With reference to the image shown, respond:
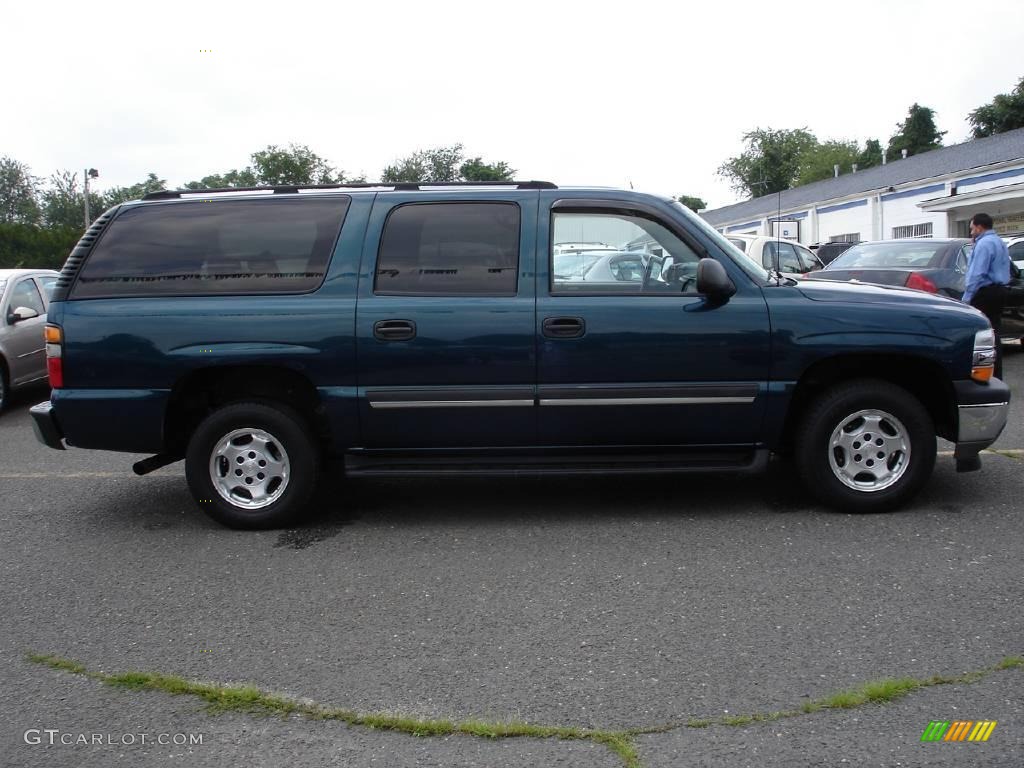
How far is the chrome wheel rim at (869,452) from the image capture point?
521 centimetres

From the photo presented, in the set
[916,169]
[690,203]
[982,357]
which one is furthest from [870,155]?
[982,357]

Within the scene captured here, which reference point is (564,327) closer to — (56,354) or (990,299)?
(56,354)

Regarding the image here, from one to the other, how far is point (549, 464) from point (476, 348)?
2.60 ft

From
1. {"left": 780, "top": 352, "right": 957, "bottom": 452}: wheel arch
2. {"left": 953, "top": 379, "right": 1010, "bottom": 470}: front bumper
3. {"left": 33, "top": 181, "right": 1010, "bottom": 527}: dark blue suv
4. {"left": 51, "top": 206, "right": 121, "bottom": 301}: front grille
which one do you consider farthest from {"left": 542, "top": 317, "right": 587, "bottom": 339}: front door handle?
{"left": 51, "top": 206, "right": 121, "bottom": 301}: front grille

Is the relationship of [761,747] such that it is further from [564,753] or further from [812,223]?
[812,223]

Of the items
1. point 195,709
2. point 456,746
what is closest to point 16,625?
point 195,709

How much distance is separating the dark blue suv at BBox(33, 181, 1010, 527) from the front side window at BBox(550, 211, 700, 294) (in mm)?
13

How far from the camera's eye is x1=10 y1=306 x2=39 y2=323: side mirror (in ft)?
33.6

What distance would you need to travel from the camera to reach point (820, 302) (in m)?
5.14

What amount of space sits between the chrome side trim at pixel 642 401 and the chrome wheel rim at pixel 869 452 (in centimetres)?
64

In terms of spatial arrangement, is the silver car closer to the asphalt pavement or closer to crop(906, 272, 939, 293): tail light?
the asphalt pavement

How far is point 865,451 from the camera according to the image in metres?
5.25

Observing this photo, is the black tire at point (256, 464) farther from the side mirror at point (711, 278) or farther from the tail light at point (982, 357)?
the tail light at point (982, 357)

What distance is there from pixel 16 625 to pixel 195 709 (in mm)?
1326
